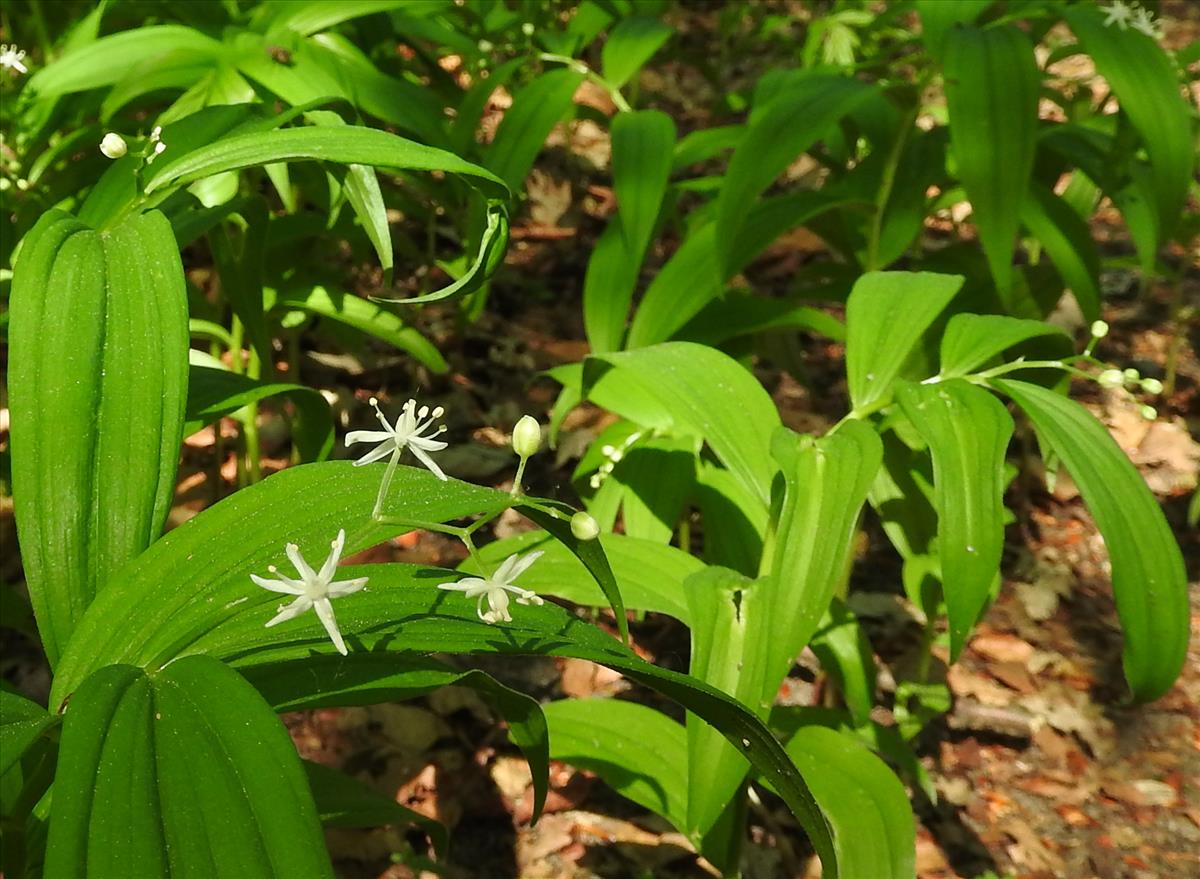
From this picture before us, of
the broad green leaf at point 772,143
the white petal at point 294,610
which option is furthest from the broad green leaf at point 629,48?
the white petal at point 294,610

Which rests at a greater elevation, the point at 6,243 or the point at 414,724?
the point at 6,243

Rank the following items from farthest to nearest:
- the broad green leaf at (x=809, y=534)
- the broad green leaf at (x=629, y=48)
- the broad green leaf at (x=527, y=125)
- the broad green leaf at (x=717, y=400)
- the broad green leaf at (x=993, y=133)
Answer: the broad green leaf at (x=629, y=48) → the broad green leaf at (x=527, y=125) → the broad green leaf at (x=993, y=133) → the broad green leaf at (x=717, y=400) → the broad green leaf at (x=809, y=534)

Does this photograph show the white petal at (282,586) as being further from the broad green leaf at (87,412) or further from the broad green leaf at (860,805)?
the broad green leaf at (860,805)

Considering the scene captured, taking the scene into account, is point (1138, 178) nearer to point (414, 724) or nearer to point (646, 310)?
point (646, 310)

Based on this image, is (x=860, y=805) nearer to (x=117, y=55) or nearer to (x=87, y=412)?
(x=87, y=412)

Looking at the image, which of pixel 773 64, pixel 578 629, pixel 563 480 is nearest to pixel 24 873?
pixel 578 629

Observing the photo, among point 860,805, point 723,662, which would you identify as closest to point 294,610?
point 723,662
